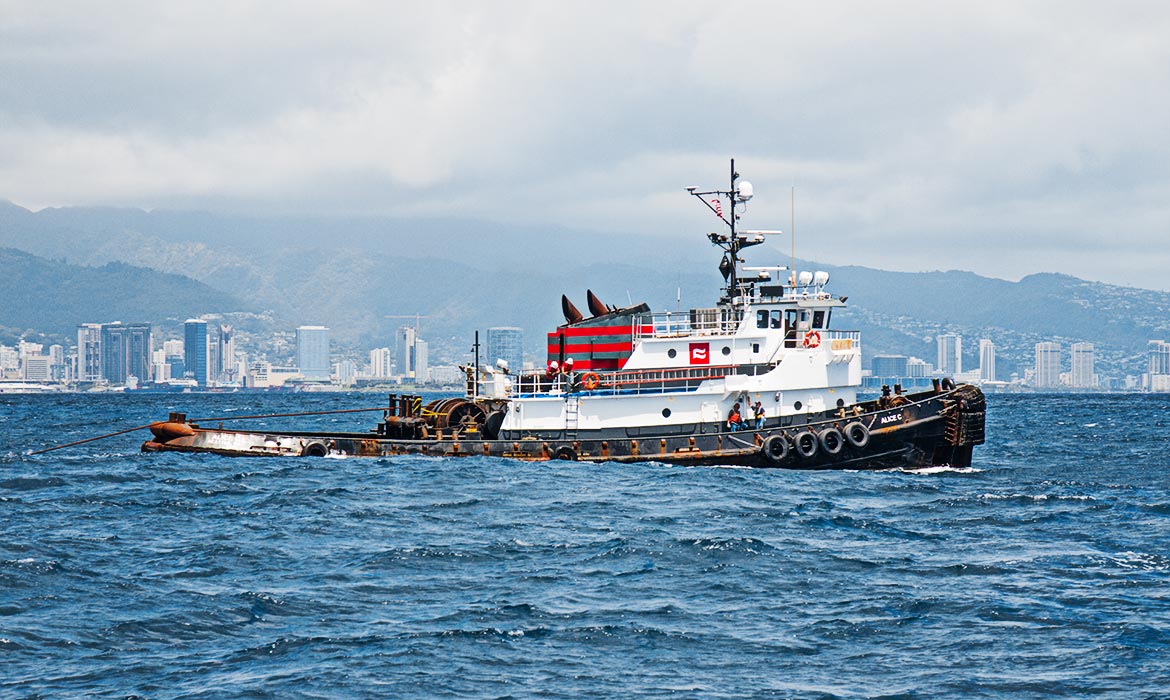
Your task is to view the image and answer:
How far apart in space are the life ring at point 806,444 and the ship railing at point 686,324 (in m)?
4.14

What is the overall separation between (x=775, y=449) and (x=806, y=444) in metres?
0.97

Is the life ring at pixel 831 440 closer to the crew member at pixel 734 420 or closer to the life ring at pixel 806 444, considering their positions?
the life ring at pixel 806 444

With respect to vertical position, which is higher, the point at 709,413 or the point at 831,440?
the point at 709,413

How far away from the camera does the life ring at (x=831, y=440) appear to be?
3869cm

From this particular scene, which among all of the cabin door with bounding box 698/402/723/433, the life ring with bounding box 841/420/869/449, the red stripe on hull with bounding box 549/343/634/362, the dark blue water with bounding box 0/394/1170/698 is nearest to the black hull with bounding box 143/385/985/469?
the life ring with bounding box 841/420/869/449

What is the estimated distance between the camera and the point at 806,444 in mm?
38812

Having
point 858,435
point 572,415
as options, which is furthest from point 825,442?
point 572,415

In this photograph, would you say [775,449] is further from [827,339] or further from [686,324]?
[686,324]

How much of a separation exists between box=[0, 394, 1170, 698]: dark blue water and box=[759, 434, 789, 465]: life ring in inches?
96.9

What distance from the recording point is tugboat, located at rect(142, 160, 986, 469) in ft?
128

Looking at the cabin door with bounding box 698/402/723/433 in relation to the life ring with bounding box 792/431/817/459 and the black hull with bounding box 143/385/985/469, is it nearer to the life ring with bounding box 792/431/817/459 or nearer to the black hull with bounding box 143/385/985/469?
the black hull with bounding box 143/385/985/469

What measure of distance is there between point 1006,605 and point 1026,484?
17649mm

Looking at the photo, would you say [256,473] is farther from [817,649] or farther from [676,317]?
[817,649]

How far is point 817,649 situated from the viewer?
1822cm
